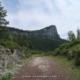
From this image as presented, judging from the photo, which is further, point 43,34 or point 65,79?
point 43,34

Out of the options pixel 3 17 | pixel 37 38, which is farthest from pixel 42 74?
pixel 37 38

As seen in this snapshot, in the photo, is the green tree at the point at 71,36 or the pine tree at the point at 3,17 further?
the green tree at the point at 71,36

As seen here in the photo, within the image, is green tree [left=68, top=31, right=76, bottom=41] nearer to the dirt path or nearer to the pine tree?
the pine tree

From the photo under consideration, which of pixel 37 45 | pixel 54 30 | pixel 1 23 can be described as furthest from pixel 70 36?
pixel 54 30

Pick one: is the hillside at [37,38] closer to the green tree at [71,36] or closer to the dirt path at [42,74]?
the green tree at [71,36]

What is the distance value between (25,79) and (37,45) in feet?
361

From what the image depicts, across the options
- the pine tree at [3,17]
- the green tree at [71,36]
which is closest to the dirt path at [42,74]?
the pine tree at [3,17]

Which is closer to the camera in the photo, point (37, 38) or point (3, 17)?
point (3, 17)

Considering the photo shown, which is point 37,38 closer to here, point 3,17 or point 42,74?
point 3,17

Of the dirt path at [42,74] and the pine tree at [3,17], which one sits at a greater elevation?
the pine tree at [3,17]

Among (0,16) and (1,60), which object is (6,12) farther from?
(1,60)

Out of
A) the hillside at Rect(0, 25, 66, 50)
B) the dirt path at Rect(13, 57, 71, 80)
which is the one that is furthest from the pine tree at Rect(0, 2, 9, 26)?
the dirt path at Rect(13, 57, 71, 80)

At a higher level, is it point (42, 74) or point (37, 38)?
point (37, 38)

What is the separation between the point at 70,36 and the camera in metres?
82.6
